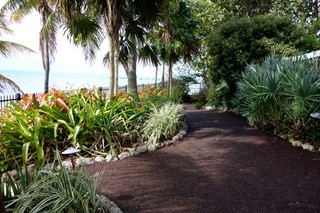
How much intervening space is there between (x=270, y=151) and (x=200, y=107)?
830 centimetres

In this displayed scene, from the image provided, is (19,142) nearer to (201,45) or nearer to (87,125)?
(87,125)

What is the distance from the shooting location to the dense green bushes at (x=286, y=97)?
4633 millimetres

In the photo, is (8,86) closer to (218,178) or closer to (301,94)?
(218,178)

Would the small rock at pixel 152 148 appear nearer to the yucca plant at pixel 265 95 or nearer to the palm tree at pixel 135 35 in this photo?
the yucca plant at pixel 265 95

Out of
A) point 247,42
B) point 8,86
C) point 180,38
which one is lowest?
point 8,86

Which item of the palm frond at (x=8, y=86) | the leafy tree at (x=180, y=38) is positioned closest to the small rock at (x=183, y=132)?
the leafy tree at (x=180, y=38)

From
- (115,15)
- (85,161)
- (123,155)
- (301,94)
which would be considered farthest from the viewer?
(115,15)

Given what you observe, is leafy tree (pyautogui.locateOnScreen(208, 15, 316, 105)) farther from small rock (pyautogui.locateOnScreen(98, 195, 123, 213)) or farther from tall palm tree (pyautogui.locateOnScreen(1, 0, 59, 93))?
small rock (pyautogui.locateOnScreen(98, 195, 123, 213))

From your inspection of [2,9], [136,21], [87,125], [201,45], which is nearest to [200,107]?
[201,45]

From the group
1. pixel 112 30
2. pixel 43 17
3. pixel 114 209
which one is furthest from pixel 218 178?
pixel 43 17

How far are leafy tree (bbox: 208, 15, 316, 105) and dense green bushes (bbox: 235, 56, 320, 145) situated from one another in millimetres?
2844

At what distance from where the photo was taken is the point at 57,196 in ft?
7.31

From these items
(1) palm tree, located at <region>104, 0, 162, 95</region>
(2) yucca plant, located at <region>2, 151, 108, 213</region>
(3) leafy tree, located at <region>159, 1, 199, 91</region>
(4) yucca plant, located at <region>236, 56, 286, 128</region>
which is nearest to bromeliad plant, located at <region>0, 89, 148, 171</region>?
(2) yucca plant, located at <region>2, 151, 108, 213</region>

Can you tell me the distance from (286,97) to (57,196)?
15.9 feet
